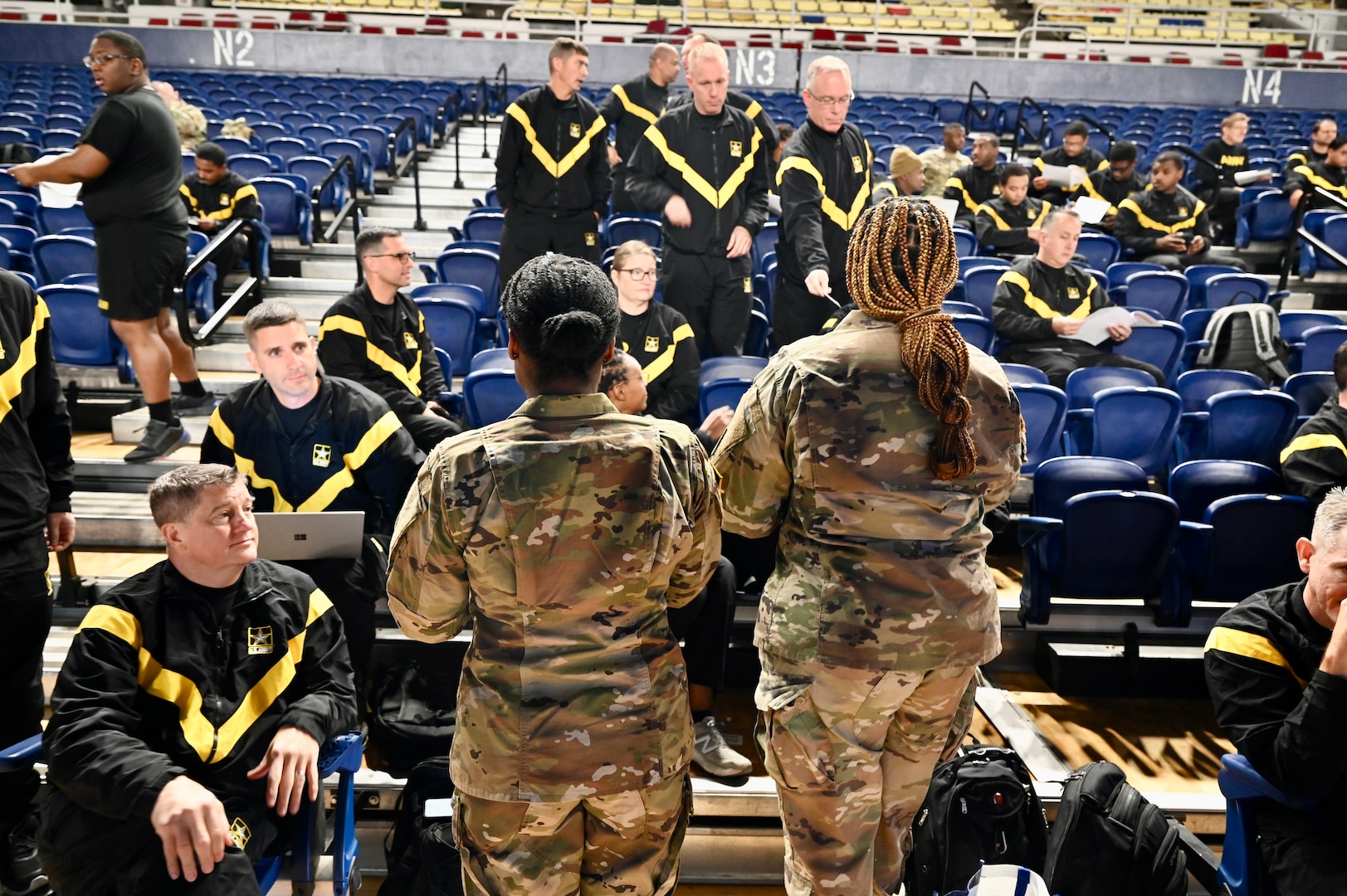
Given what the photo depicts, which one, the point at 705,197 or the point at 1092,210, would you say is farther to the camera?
the point at 1092,210

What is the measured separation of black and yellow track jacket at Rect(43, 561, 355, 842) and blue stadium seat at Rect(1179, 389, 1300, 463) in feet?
12.2

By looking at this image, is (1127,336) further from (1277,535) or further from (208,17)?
(208,17)

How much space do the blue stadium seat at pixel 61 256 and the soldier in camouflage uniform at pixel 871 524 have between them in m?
5.17

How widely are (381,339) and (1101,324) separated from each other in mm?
3523

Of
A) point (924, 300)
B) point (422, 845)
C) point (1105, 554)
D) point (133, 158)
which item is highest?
point (133, 158)

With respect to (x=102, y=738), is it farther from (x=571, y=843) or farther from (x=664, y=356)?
(x=664, y=356)

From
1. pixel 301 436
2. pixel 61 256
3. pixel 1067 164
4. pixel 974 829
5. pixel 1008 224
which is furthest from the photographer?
pixel 1067 164

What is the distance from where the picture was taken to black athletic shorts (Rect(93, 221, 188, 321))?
420 cm

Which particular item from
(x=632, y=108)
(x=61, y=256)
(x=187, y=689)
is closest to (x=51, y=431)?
(x=187, y=689)

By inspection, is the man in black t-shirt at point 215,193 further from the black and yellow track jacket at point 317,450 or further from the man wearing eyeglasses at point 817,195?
the black and yellow track jacket at point 317,450

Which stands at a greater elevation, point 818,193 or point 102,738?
point 818,193

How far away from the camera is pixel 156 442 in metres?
4.59

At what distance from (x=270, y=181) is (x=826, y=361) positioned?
6.76 metres

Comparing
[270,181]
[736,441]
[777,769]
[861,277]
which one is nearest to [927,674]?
[777,769]
